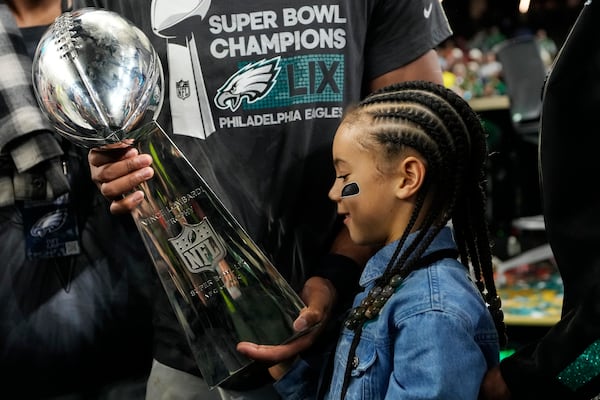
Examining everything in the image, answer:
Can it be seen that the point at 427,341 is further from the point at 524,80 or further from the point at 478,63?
the point at 478,63

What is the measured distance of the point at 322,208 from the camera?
123 cm

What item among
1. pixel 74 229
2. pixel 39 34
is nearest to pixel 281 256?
pixel 74 229

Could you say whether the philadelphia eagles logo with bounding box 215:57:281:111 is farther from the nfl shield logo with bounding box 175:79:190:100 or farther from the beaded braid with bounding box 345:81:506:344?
the beaded braid with bounding box 345:81:506:344

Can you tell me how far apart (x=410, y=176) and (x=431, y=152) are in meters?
0.04

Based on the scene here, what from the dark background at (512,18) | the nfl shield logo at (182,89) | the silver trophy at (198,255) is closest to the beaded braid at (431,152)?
the silver trophy at (198,255)

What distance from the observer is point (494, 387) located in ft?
2.96

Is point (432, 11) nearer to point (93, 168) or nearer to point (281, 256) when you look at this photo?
point (281, 256)

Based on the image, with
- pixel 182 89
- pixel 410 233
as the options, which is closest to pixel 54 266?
pixel 182 89

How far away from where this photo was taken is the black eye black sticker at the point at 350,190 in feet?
3.46

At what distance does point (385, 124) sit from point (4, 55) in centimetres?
74

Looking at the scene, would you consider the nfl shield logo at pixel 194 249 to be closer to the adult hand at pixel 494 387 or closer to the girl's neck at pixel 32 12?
the adult hand at pixel 494 387

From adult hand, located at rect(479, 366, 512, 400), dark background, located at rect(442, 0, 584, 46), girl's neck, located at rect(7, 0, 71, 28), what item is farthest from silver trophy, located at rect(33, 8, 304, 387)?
dark background, located at rect(442, 0, 584, 46)

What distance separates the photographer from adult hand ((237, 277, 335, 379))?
1.02m

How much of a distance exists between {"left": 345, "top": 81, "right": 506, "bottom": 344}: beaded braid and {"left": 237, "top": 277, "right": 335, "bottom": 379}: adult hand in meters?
0.05
